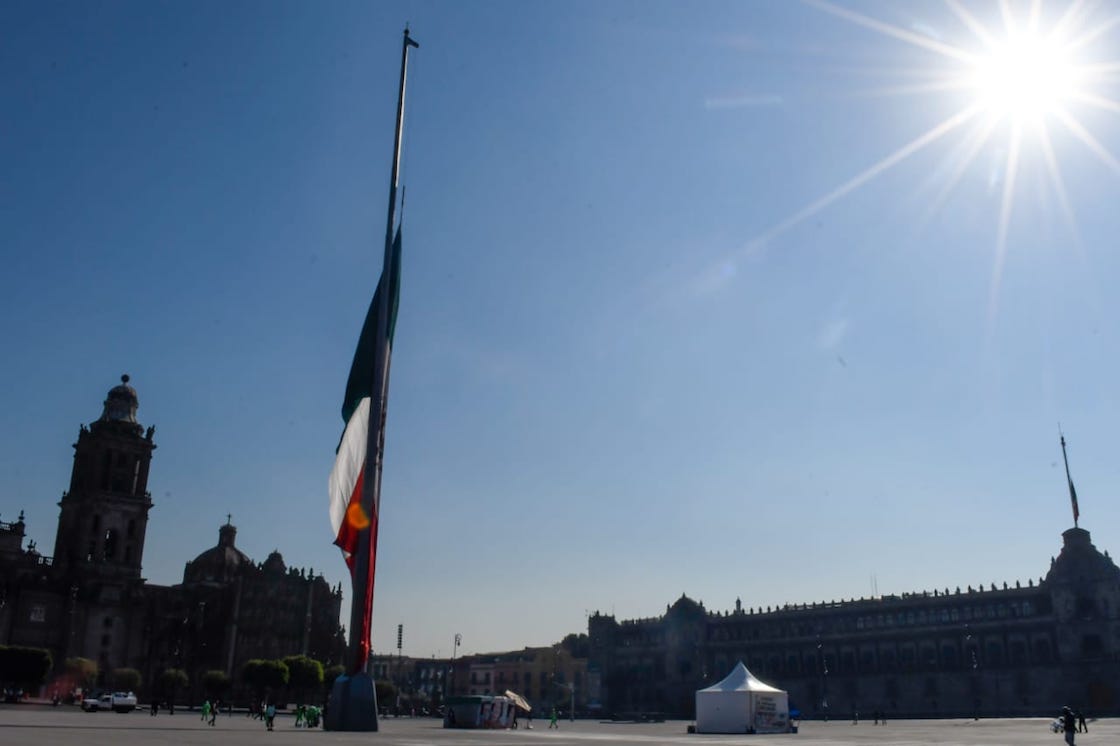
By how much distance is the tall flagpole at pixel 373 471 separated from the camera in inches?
978

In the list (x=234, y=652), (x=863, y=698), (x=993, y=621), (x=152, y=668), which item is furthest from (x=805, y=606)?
(x=152, y=668)

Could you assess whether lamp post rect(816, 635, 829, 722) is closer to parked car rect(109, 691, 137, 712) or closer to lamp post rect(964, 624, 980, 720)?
lamp post rect(964, 624, 980, 720)

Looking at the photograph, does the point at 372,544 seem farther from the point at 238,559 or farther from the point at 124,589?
the point at 238,559

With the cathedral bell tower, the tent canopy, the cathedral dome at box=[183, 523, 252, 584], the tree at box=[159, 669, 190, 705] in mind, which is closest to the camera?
the tent canopy

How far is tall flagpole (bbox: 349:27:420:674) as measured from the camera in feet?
81.5

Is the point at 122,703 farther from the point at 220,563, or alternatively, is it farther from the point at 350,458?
the point at 220,563

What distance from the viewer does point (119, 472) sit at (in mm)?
95375

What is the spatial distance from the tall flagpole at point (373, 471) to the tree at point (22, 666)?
2152 inches

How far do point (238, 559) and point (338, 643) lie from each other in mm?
16913

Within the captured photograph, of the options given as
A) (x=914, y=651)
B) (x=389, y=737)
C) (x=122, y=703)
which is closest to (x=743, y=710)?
(x=389, y=737)

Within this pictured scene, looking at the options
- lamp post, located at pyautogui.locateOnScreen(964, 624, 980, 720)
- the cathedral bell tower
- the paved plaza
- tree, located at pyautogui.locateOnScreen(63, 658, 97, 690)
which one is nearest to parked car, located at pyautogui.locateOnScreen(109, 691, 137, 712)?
the paved plaza

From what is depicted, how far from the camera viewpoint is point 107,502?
306 feet

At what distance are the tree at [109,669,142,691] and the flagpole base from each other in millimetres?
69524

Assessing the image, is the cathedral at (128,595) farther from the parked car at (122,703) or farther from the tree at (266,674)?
the parked car at (122,703)
